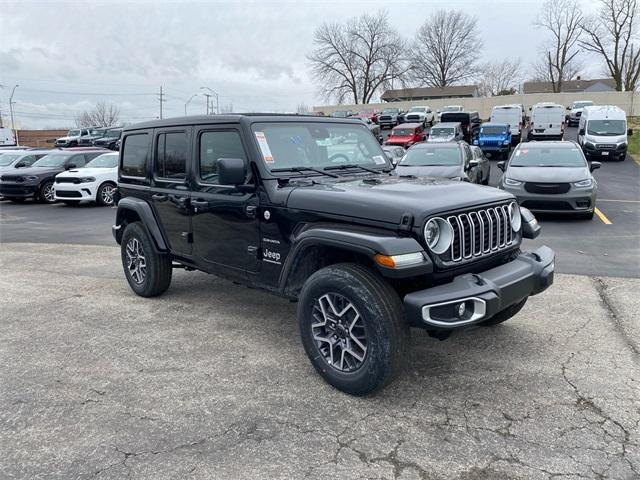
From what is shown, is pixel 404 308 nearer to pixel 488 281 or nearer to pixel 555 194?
pixel 488 281

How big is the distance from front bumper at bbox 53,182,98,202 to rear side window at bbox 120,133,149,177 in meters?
10.2

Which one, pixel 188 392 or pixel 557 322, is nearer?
pixel 188 392

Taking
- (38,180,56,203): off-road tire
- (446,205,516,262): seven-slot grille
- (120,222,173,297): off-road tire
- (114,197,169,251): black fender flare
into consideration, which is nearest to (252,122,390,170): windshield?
(446,205,516,262): seven-slot grille

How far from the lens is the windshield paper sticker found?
174 inches

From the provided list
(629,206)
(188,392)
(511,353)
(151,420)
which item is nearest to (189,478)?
(151,420)

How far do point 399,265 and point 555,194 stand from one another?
8.57 meters

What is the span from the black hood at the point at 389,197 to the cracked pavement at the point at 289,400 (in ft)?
4.25

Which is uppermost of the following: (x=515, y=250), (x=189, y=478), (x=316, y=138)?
(x=316, y=138)

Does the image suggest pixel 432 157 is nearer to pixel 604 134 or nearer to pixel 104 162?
pixel 104 162

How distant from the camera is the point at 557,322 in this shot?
5102mm

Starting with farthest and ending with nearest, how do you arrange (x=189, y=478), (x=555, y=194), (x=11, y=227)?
(x=11, y=227) < (x=555, y=194) < (x=189, y=478)

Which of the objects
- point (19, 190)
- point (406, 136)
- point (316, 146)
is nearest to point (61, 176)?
point (19, 190)

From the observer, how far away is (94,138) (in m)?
36.8

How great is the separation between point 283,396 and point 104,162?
15140 millimetres
